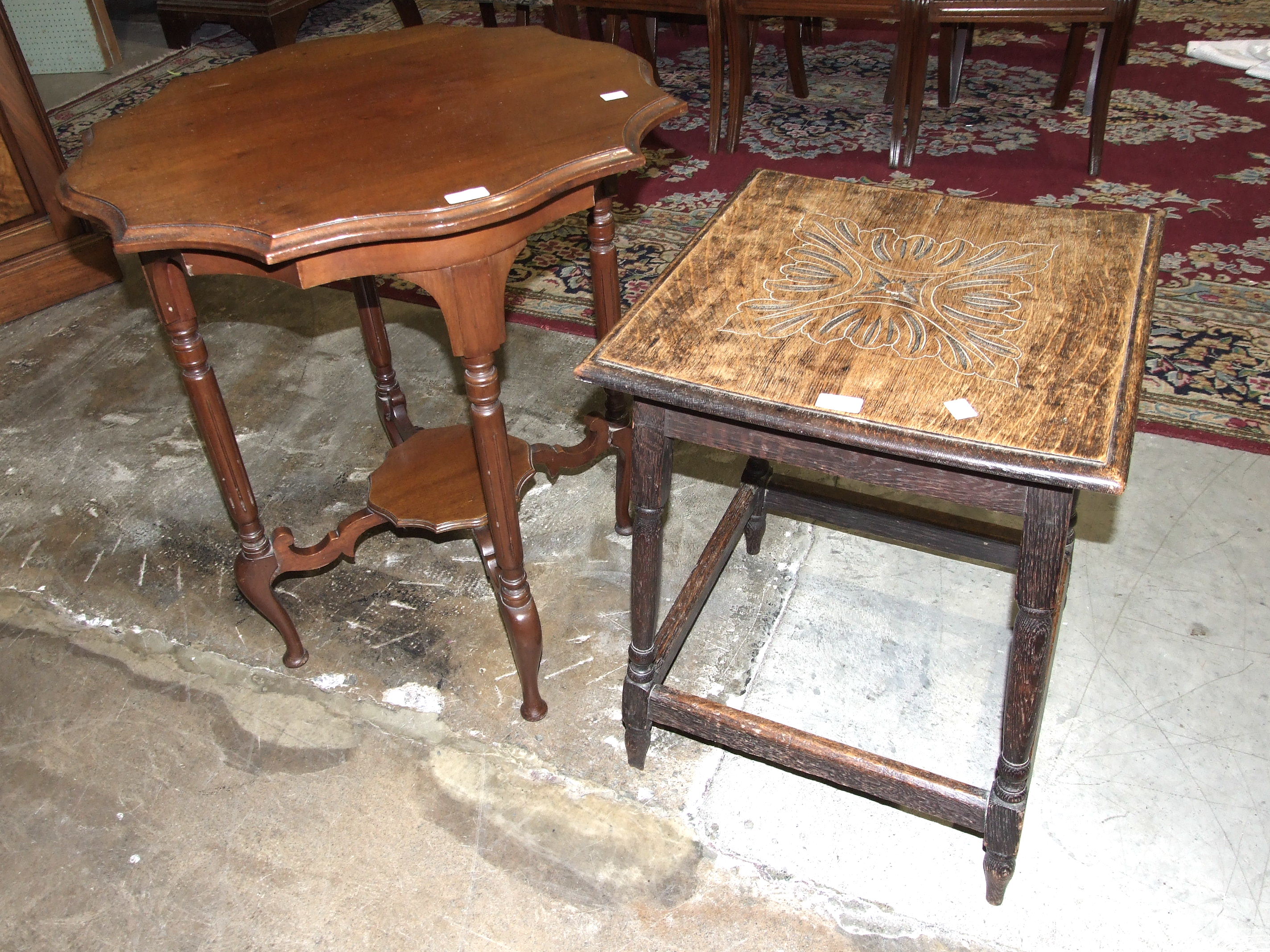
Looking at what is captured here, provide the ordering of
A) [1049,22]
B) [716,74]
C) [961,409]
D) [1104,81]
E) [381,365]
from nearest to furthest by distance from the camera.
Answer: [961,409] < [381,365] < [1049,22] < [1104,81] < [716,74]

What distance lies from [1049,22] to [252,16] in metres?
3.47

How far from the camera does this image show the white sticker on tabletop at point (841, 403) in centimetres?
113

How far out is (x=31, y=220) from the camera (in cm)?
298

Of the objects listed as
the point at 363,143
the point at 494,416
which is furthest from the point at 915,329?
the point at 363,143

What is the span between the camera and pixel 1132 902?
1444 mm

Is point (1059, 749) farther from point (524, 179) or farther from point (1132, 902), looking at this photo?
point (524, 179)

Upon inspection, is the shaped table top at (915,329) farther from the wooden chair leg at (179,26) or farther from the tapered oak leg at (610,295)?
the wooden chair leg at (179,26)

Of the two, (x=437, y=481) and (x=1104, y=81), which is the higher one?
(x=1104, y=81)

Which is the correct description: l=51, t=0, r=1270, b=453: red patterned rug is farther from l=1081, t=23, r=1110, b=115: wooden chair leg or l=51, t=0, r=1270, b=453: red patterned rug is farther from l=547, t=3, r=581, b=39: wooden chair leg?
l=547, t=3, r=581, b=39: wooden chair leg

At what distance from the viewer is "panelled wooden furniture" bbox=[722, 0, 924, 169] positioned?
330 centimetres

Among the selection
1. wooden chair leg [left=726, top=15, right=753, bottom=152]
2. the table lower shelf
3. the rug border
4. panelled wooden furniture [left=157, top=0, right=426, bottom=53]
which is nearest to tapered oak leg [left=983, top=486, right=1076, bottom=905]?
the table lower shelf

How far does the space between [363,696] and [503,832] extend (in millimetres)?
394

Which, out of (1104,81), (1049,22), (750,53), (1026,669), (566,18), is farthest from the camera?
(750,53)

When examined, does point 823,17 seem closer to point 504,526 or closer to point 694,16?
point 694,16
